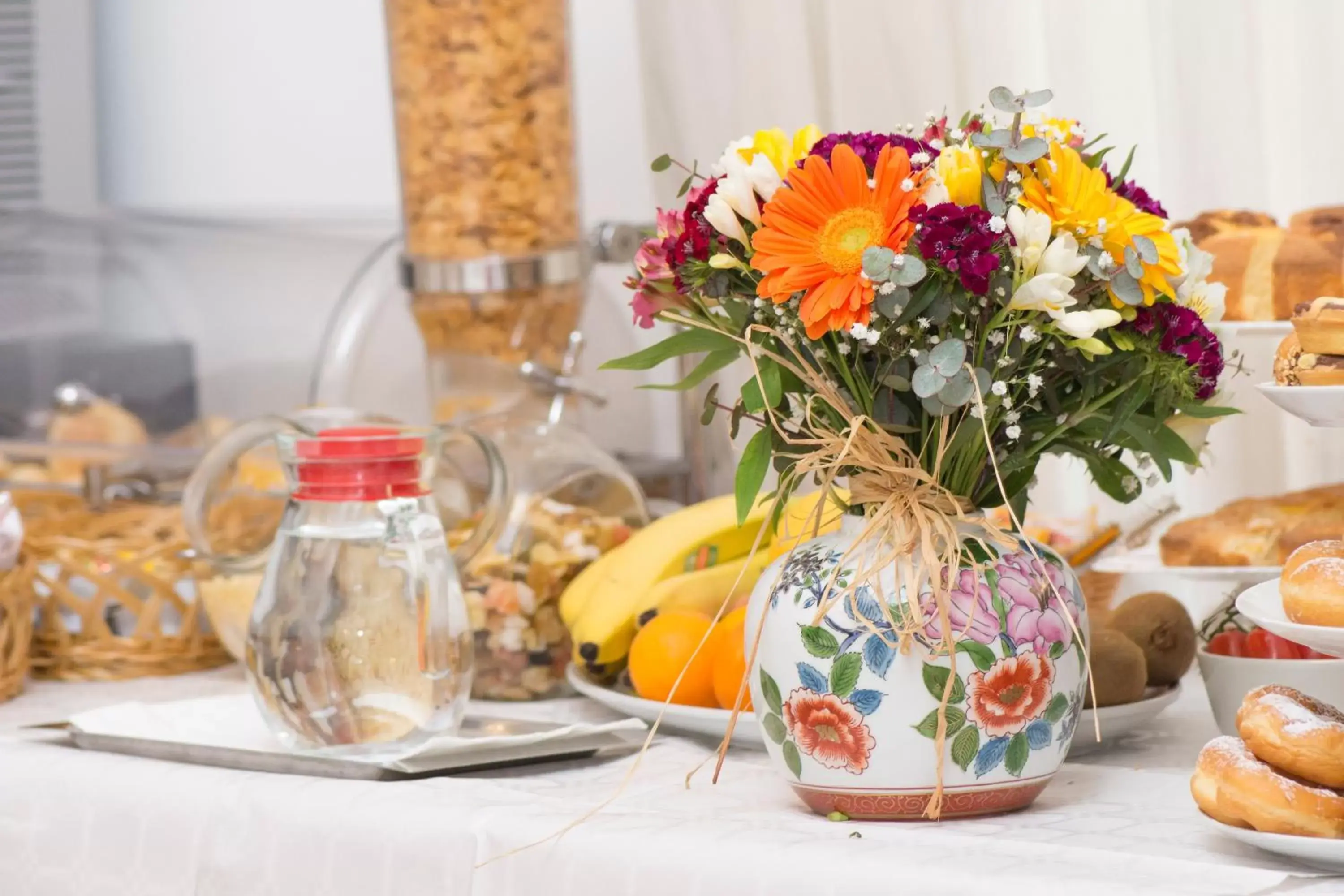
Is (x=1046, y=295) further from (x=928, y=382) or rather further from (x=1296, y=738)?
(x=1296, y=738)

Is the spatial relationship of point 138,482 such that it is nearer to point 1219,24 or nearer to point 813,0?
point 813,0

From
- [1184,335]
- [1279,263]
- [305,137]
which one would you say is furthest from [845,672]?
[305,137]

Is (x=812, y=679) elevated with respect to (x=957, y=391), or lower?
lower

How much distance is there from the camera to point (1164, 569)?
0.98 m

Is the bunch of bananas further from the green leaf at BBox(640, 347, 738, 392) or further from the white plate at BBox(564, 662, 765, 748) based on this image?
the green leaf at BBox(640, 347, 738, 392)

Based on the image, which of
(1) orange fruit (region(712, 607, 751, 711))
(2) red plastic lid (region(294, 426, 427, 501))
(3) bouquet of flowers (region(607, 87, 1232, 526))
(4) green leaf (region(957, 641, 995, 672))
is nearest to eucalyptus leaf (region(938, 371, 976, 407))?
(3) bouquet of flowers (region(607, 87, 1232, 526))

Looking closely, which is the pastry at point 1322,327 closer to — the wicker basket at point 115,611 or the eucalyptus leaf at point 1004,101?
the eucalyptus leaf at point 1004,101

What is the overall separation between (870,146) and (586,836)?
35cm

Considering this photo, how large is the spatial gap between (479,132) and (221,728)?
513mm

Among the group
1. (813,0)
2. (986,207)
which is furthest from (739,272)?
(813,0)

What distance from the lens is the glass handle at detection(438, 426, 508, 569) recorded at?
99 cm

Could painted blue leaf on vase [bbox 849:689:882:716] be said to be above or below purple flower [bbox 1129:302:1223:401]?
below

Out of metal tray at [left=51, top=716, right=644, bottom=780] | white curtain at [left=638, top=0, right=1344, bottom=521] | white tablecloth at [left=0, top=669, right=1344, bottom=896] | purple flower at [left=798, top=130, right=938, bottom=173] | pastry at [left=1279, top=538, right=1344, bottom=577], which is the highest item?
white curtain at [left=638, top=0, right=1344, bottom=521]

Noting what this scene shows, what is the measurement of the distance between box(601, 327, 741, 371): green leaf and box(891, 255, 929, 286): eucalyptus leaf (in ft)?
0.37
